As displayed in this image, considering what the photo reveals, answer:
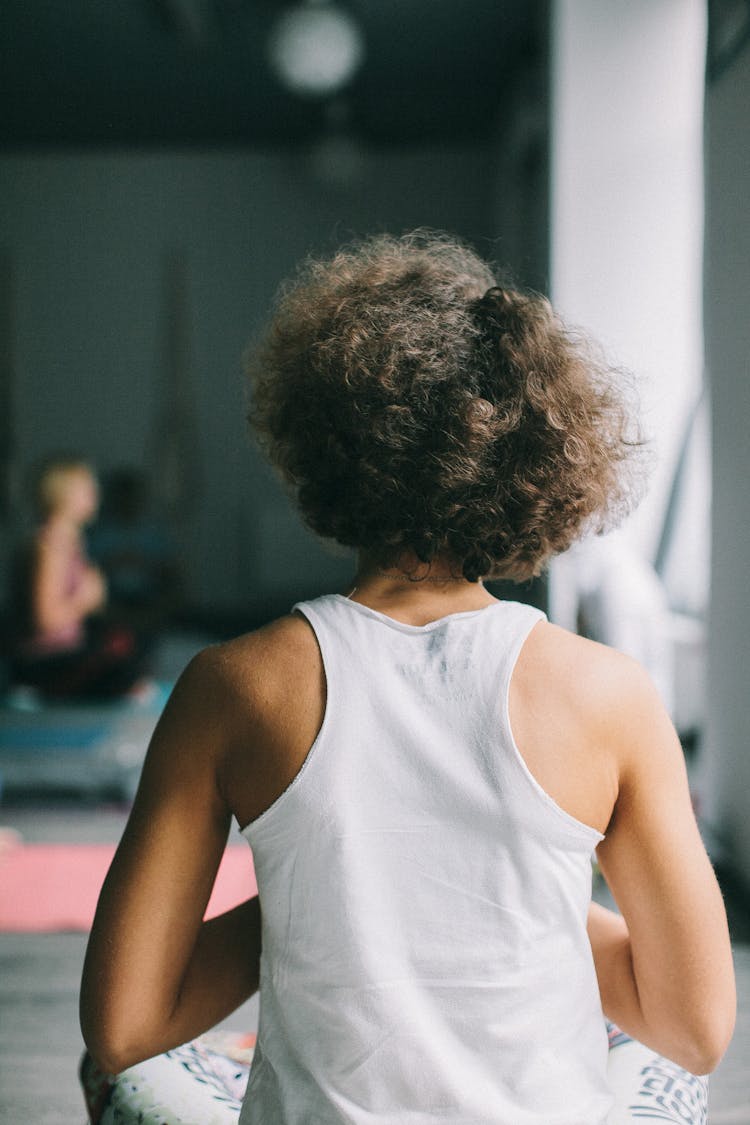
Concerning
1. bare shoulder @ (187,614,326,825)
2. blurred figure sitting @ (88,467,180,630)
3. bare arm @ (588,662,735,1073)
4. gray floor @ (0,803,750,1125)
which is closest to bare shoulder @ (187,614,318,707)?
bare shoulder @ (187,614,326,825)

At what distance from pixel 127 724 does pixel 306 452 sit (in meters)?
3.01

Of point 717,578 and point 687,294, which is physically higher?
point 687,294

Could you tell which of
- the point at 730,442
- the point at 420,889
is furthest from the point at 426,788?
the point at 730,442

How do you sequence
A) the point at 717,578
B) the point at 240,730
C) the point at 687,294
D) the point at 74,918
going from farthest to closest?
the point at 687,294
the point at 717,578
the point at 74,918
the point at 240,730

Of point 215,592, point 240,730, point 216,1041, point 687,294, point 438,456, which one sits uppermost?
point 687,294

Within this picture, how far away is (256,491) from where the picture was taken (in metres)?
8.15

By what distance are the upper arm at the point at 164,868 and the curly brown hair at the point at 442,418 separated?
0.59 ft

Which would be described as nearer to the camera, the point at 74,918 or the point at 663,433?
the point at 74,918

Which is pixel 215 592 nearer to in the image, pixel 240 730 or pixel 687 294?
pixel 687 294

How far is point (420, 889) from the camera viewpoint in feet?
2.40

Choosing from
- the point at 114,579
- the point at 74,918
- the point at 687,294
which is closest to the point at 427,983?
the point at 74,918

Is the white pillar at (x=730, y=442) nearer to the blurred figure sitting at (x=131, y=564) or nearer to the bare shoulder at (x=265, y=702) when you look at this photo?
the bare shoulder at (x=265, y=702)

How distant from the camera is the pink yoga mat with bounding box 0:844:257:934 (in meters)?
2.46

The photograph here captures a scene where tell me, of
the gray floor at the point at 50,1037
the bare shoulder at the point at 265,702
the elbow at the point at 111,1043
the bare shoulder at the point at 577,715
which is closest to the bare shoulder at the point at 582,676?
the bare shoulder at the point at 577,715
